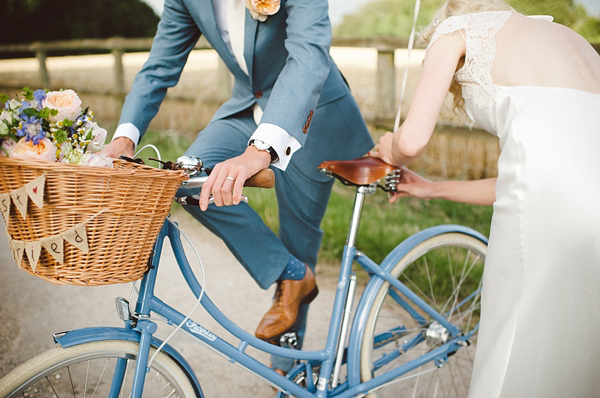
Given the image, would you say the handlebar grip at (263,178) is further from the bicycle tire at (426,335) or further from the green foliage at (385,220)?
the green foliage at (385,220)

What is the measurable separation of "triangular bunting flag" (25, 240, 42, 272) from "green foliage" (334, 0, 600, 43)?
→ 9.70 feet

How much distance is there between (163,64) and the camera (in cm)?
224

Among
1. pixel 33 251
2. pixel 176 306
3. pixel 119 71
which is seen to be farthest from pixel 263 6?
pixel 119 71

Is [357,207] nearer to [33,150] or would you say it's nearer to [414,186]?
[414,186]

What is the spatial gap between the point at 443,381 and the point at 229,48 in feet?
Answer: 5.79

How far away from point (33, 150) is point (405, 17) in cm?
1044

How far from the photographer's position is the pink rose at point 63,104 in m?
1.32

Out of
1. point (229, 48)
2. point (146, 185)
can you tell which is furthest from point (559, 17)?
point (146, 185)

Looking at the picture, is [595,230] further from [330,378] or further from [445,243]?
[330,378]

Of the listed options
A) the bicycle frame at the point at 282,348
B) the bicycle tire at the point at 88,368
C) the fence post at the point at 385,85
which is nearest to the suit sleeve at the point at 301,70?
the bicycle frame at the point at 282,348

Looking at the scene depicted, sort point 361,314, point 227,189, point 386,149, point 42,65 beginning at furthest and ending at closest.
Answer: point 42,65 → point 361,314 → point 386,149 → point 227,189

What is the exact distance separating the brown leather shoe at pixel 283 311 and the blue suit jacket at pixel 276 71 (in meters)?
0.53

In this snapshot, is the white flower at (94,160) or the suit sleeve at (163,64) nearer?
the white flower at (94,160)

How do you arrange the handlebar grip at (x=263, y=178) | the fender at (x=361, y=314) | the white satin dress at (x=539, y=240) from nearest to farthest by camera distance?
the handlebar grip at (x=263, y=178) → the white satin dress at (x=539, y=240) → the fender at (x=361, y=314)
